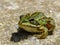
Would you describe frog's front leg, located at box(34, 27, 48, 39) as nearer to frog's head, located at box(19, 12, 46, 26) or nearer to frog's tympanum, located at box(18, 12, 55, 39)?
frog's tympanum, located at box(18, 12, 55, 39)

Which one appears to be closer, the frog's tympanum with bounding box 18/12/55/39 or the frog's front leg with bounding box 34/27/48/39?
the frog's tympanum with bounding box 18/12/55/39

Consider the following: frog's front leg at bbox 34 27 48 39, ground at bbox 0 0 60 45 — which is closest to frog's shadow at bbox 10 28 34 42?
ground at bbox 0 0 60 45

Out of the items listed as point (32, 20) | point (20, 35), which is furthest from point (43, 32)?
point (20, 35)

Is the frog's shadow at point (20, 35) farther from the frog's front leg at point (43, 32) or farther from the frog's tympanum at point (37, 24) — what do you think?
the frog's front leg at point (43, 32)

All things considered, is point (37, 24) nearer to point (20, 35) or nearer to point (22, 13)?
point (20, 35)

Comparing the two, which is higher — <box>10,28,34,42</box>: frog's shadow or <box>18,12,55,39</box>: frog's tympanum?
<box>18,12,55,39</box>: frog's tympanum

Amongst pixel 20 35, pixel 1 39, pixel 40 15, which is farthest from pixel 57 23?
pixel 1 39
